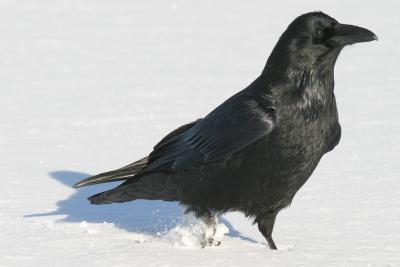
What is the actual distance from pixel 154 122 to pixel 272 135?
164 inches

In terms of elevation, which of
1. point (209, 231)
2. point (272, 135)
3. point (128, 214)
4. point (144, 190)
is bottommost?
point (128, 214)

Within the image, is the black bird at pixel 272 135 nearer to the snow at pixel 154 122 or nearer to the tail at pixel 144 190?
the tail at pixel 144 190

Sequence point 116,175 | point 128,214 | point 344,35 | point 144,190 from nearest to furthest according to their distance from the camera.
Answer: point 344,35, point 144,190, point 116,175, point 128,214

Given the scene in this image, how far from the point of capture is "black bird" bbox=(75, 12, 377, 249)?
5.25 meters

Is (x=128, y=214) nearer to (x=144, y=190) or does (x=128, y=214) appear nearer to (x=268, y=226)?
(x=144, y=190)

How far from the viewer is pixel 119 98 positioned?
10.3 meters

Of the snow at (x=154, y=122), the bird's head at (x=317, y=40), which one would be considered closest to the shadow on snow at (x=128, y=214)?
the snow at (x=154, y=122)

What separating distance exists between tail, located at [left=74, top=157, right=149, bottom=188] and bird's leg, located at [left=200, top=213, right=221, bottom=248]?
64 cm

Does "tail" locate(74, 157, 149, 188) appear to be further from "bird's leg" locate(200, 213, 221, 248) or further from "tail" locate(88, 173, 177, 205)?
"bird's leg" locate(200, 213, 221, 248)

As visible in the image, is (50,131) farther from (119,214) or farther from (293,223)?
(293,223)

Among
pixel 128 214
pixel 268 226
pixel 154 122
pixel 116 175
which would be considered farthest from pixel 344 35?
pixel 154 122

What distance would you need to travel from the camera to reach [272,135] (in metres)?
5.23

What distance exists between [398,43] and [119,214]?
7650 mm

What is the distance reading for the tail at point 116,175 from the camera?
5.98 metres
